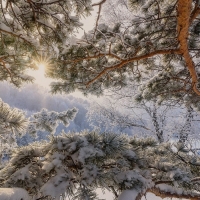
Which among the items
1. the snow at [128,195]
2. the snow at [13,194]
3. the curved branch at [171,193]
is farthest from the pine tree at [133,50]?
the snow at [13,194]

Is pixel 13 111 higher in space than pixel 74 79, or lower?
lower

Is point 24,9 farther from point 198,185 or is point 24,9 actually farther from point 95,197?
point 198,185

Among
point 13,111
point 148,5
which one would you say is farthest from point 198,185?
point 148,5

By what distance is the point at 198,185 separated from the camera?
1.57 metres

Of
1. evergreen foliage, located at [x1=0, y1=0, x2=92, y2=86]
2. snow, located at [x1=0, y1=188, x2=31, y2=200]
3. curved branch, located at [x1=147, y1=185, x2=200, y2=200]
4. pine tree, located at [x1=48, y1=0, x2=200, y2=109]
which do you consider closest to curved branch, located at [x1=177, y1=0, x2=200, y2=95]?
pine tree, located at [x1=48, y1=0, x2=200, y2=109]

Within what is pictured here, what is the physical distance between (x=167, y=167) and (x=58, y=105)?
41733 mm

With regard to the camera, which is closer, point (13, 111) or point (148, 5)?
point (13, 111)

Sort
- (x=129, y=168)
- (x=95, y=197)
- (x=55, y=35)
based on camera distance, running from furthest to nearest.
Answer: (x=55, y=35) < (x=129, y=168) < (x=95, y=197)

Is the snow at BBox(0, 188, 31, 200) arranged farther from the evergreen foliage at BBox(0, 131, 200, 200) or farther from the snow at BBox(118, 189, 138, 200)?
the snow at BBox(118, 189, 138, 200)

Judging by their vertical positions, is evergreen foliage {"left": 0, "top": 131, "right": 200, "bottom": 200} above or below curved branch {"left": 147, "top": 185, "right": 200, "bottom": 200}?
above

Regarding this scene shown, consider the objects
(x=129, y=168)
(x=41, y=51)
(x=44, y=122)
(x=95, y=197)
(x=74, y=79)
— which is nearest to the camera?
(x=95, y=197)

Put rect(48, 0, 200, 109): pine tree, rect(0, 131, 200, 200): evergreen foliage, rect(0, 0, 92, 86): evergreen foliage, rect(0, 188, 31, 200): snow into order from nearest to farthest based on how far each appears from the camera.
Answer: rect(0, 188, 31, 200): snow
rect(0, 131, 200, 200): evergreen foliage
rect(0, 0, 92, 86): evergreen foliage
rect(48, 0, 200, 109): pine tree

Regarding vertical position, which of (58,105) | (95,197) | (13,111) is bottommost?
(95,197)

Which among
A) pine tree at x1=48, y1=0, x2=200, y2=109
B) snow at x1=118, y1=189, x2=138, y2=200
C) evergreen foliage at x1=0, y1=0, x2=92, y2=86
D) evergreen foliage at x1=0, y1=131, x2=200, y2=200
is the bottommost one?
snow at x1=118, y1=189, x2=138, y2=200
